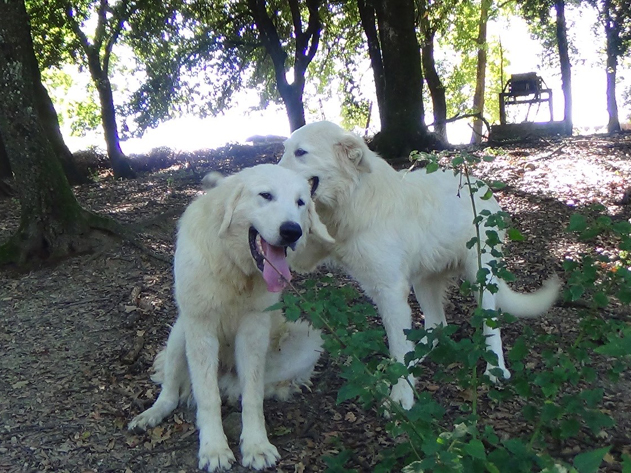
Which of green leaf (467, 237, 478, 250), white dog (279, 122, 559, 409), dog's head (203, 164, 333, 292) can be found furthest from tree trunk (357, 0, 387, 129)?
green leaf (467, 237, 478, 250)

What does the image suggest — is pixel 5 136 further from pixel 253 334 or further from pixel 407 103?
pixel 407 103

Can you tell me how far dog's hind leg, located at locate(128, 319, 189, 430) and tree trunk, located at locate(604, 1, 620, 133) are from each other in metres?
15.4

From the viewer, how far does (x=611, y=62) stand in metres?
16.6

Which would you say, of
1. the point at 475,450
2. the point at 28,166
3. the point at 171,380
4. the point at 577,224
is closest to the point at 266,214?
the point at 171,380

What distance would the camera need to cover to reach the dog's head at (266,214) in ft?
9.20

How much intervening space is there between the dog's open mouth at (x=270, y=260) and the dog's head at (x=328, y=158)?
2.50ft

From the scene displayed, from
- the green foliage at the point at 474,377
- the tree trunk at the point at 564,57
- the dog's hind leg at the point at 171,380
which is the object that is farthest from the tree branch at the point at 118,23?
the green foliage at the point at 474,377

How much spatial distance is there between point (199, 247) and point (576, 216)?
6.33 ft

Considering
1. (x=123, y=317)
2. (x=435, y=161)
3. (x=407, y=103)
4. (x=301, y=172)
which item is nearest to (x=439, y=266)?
(x=301, y=172)

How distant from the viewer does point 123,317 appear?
15.3ft

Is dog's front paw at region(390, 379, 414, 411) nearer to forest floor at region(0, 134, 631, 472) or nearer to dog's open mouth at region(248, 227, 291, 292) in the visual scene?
forest floor at region(0, 134, 631, 472)

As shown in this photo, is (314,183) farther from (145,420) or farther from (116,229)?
(116,229)

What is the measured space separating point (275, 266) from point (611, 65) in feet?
58.1

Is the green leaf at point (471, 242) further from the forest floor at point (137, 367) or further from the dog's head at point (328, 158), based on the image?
the dog's head at point (328, 158)
